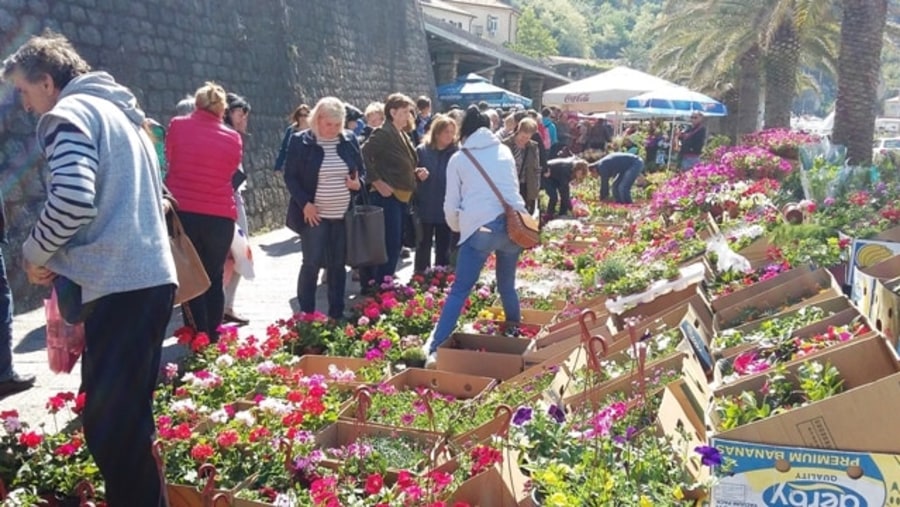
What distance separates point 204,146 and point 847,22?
8.27 m

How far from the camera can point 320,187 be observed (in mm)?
5539

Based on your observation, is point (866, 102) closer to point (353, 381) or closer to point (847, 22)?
point (847, 22)

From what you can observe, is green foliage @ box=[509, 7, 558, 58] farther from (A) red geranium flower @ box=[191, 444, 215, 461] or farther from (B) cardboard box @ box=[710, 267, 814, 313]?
(A) red geranium flower @ box=[191, 444, 215, 461]

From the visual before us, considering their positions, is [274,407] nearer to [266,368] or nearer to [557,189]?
[266,368]

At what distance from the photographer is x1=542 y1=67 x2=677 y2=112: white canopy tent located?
16922 millimetres

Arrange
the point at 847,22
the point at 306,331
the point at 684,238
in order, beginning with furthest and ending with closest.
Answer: the point at 847,22
the point at 684,238
the point at 306,331

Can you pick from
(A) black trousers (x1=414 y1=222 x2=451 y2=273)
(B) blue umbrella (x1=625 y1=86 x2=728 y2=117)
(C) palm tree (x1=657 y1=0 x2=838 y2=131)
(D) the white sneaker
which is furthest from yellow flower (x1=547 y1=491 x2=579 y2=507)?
(C) palm tree (x1=657 y1=0 x2=838 y2=131)

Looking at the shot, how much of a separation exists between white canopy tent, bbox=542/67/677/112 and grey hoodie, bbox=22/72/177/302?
15.1 m

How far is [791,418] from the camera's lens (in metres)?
2.36

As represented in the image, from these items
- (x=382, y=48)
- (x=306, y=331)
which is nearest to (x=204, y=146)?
(x=306, y=331)

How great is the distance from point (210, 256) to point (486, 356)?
5.89 ft

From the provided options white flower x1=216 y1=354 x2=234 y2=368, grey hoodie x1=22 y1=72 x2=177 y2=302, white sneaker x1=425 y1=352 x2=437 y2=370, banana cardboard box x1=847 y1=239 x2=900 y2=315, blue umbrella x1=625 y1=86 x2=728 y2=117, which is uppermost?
grey hoodie x1=22 y1=72 x2=177 y2=302

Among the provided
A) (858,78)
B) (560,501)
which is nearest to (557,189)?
(858,78)

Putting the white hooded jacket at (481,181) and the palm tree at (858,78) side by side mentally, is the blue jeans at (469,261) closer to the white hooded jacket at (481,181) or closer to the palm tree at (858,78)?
the white hooded jacket at (481,181)
